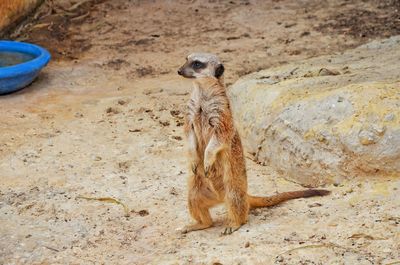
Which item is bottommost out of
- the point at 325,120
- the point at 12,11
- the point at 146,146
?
the point at 146,146

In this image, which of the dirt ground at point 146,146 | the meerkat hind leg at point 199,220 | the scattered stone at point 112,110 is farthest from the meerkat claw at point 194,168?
the scattered stone at point 112,110

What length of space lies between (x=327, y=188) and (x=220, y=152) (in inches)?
30.7

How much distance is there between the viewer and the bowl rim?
612 centimetres

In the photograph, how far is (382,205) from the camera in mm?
3635

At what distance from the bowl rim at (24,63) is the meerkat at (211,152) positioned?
280cm

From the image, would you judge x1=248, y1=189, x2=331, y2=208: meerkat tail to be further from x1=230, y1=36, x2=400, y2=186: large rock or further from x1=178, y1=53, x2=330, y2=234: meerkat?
x1=230, y1=36, x2=400, y2=186: large rock

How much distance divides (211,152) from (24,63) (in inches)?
125

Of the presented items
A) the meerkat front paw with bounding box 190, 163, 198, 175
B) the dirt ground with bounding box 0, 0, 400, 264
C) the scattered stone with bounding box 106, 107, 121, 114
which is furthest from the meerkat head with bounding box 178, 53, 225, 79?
the scattered stone with bounding box 106, 107, 121, 114

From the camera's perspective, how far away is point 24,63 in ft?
20.6

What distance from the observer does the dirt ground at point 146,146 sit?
3.53 meters

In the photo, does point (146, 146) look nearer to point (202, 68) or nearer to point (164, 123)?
point (164, 123)

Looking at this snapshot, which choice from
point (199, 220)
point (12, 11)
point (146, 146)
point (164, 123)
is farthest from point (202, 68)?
point (12, 11)

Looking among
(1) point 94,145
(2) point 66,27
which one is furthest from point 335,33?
(1) point 94,145

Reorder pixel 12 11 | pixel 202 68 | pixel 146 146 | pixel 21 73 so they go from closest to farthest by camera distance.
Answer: pixel 202 68
pixel 146 146
pixel 21 73
pixel 12 11
